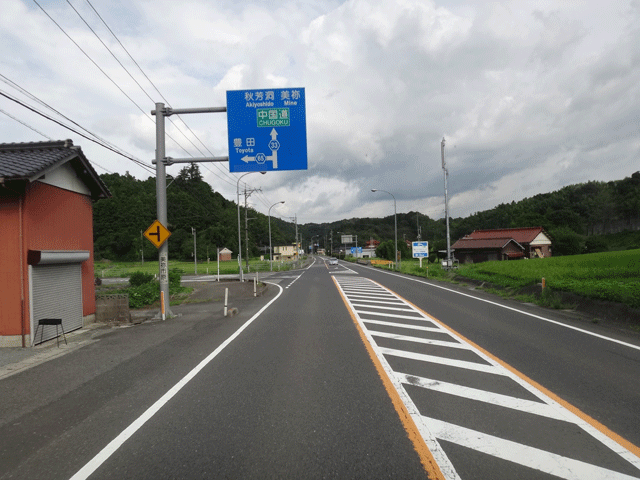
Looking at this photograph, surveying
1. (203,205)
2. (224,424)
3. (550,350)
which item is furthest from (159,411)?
(203,205)

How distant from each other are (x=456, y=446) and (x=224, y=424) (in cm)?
245

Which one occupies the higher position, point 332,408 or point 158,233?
point 158,233

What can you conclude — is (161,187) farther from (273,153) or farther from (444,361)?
(444,361)

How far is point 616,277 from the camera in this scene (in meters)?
15.2

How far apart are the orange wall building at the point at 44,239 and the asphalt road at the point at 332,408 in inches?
74.3

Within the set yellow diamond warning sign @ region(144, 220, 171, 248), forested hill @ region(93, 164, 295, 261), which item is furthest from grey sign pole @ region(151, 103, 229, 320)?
forested hill @ region(93, 164, 295, 261)

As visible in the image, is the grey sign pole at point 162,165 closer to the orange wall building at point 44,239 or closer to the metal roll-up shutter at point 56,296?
the orange wall building at point 44,239

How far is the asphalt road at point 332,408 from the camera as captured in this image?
3.48m

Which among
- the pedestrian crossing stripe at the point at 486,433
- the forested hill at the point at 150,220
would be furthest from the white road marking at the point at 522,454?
the forested hill at the point at 150,220

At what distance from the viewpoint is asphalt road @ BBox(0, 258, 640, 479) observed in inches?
137

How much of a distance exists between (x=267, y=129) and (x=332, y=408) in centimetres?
1020

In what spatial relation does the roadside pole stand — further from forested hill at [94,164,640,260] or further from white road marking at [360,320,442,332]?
forested hill at [94,164,640,260]

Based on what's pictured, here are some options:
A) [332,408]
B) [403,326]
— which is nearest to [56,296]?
[332,408]

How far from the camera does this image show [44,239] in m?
9.63
